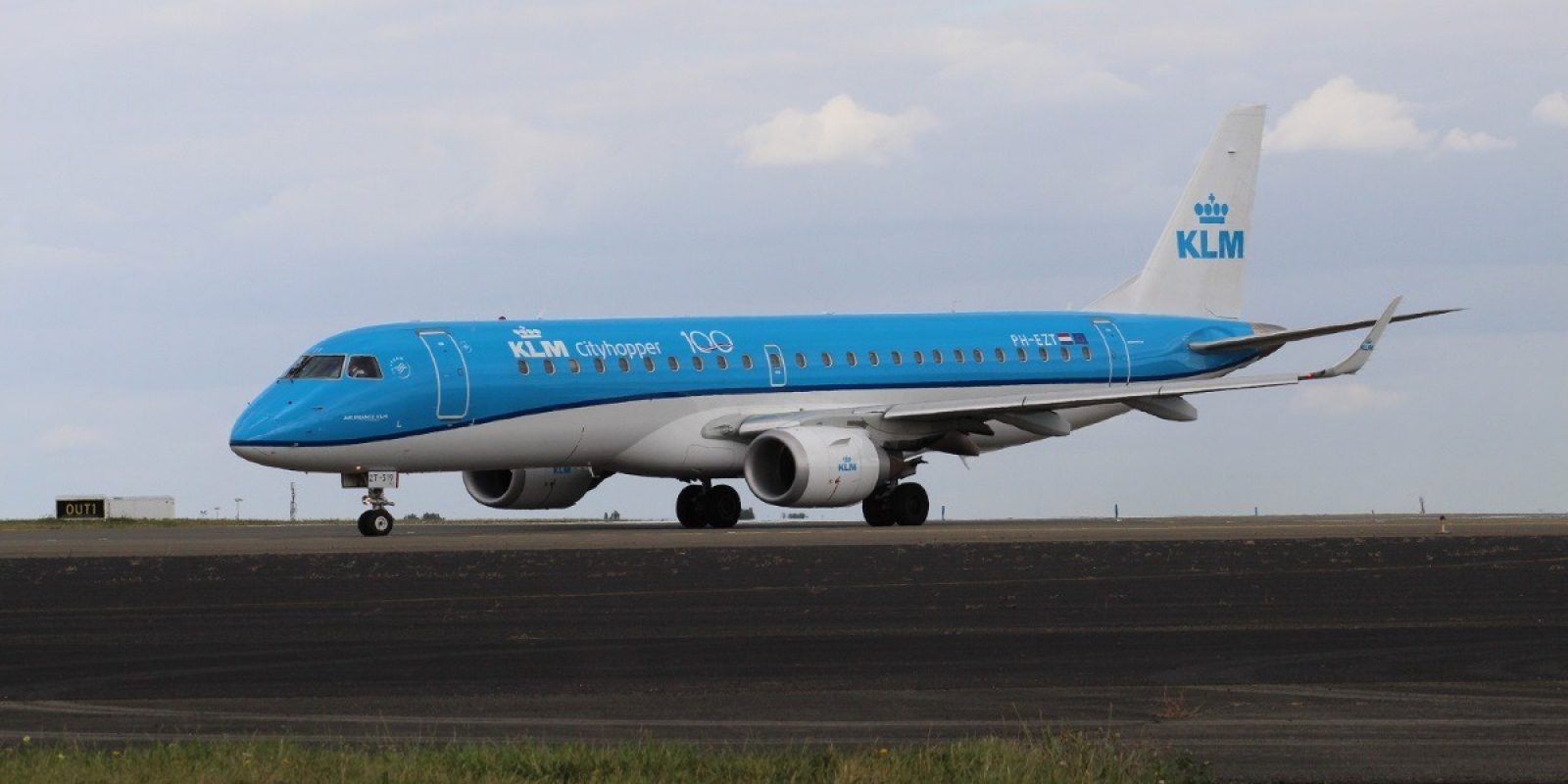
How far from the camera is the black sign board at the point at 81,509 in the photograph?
184 feet

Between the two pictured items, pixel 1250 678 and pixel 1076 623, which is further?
Result: pixel 1076 623

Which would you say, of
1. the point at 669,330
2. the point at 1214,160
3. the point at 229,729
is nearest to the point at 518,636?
the point at 229,729

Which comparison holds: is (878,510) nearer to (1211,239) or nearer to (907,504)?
(907,504)

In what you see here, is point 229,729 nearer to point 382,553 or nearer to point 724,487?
point 382,553

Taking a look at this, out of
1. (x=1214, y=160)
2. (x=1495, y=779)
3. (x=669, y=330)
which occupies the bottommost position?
(x=1495, y=779)

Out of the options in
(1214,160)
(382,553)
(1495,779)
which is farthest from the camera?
(1214,160)

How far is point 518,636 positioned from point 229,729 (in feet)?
19.0

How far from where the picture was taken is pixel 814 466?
39.9 m

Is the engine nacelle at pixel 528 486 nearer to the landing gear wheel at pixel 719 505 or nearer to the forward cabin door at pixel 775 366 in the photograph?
the landing gear wheel at pixel 719 505

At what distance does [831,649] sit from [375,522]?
22903 millimetres

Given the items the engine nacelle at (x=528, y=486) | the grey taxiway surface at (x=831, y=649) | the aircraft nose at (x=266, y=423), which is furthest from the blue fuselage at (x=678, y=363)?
the grey taxiway surface at (x=831, y=649)

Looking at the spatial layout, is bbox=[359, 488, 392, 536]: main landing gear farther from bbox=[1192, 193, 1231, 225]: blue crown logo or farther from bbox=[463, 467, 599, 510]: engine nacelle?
bbox=[1192, 193, 1231, 225]: blue crown logo

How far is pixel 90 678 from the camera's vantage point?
15547mm

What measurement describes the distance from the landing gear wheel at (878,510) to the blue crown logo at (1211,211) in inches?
502
